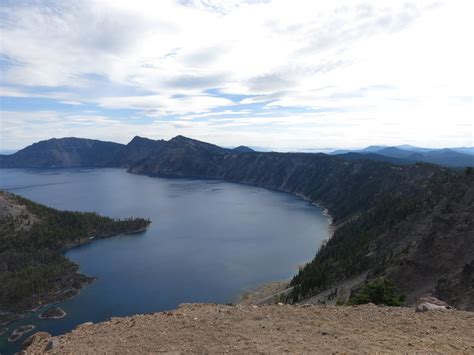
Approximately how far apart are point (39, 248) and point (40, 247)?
3.39 ft

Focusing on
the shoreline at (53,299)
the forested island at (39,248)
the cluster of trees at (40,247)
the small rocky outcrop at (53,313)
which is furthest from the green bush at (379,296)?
the cluster of trees at (40,247)

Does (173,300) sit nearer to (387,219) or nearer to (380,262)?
(380,262)

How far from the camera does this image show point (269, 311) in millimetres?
24922

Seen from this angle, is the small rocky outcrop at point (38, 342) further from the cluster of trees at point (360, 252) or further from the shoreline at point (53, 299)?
the shoreline at point (53, 299)

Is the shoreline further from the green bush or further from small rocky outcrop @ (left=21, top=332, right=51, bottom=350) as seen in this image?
the green bush

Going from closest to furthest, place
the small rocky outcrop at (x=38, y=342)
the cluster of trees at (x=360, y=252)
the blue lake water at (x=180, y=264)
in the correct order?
the small rocky outcrop at (x=38, y=342), the cluster of trees at (x=360, y=252), the blue lake water at (x=180, y=264)

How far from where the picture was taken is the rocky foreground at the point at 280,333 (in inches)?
697

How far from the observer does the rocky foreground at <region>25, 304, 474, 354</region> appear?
697 inches

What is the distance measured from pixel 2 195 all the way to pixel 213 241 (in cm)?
10875

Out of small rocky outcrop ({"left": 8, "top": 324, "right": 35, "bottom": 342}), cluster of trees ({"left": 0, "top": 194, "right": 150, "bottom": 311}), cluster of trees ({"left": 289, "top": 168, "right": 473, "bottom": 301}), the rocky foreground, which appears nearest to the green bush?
the rocky foreground

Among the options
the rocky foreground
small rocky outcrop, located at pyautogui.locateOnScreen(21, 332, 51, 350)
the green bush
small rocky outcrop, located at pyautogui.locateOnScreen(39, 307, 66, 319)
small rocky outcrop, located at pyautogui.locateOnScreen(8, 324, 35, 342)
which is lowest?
small rocky outcrop, located at pyautogui.locateOnScreen(8, 324, 35, 342)

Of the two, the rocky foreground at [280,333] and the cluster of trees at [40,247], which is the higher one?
the rocky foreground at [280,333]

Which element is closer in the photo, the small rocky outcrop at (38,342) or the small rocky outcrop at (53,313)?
the small rocky outcrop at (38,342)

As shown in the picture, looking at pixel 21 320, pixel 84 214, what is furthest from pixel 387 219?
pixel 84 214
